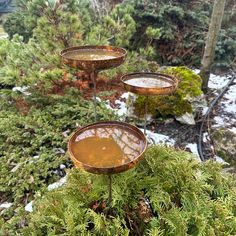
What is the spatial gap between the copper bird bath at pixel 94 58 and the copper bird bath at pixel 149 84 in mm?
176

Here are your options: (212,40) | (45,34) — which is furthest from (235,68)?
(45,34)

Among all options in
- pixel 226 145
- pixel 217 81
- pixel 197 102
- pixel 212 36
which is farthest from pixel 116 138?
pixel 217 81

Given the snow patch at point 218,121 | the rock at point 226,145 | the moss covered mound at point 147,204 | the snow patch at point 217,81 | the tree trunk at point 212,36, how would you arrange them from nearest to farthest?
the moss covered mound at point 147,204, the rock at point 226,145, the snow patch at point 218,121, the tree trunk at point 212,36, the snow patch at point 217,81

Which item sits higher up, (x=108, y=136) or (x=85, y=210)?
(x=108, y=136)

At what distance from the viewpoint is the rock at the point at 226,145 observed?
266cm

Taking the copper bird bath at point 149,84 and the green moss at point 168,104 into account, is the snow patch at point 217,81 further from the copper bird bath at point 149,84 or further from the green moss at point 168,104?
the copper bird bath at point 149,84

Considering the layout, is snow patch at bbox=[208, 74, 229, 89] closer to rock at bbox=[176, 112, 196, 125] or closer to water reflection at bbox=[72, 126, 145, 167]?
rock at bbox=[176, 112, 196, 125]

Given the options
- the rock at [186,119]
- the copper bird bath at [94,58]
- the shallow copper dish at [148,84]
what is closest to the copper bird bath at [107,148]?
the shallow copper dish at [148,84]

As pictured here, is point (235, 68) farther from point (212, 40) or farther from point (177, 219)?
point (177, 219)

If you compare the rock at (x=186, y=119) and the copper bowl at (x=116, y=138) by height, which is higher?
the copper bowl at (x=116, y=138)

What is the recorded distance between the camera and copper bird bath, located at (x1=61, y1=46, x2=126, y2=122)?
5.82 ft

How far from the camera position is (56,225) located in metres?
1.46

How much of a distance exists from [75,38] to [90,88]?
1.97 ft

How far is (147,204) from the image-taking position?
162cm
